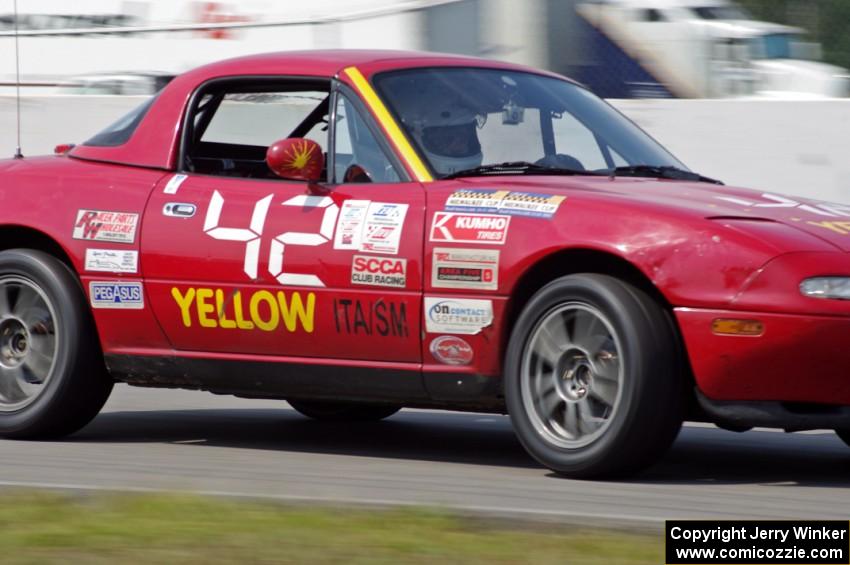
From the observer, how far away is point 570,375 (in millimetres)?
5832

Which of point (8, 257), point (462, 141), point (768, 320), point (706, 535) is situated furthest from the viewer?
point (8, 257)

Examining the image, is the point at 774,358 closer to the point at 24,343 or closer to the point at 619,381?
the point at 619,381

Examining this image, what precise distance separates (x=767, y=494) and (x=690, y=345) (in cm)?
57

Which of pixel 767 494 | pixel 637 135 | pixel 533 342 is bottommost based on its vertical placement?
pixel 767 494

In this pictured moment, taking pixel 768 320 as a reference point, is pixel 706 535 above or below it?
below

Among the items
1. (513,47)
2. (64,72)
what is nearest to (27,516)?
(513,47)

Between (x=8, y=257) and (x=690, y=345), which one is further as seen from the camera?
(x=8, y=257)

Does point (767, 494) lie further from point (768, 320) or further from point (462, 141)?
point (462, 141)

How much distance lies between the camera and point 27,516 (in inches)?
193

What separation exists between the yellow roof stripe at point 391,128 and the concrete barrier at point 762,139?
667 centimetres

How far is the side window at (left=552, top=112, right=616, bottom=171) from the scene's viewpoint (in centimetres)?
661

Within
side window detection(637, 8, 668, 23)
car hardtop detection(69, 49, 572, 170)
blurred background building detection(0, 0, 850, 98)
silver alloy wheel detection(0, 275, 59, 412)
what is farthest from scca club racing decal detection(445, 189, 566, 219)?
side window detection(637, 8, 668, 23)

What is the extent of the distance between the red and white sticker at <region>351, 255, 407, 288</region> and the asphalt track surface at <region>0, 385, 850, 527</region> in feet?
2.24

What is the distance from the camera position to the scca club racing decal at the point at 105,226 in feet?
22.0
